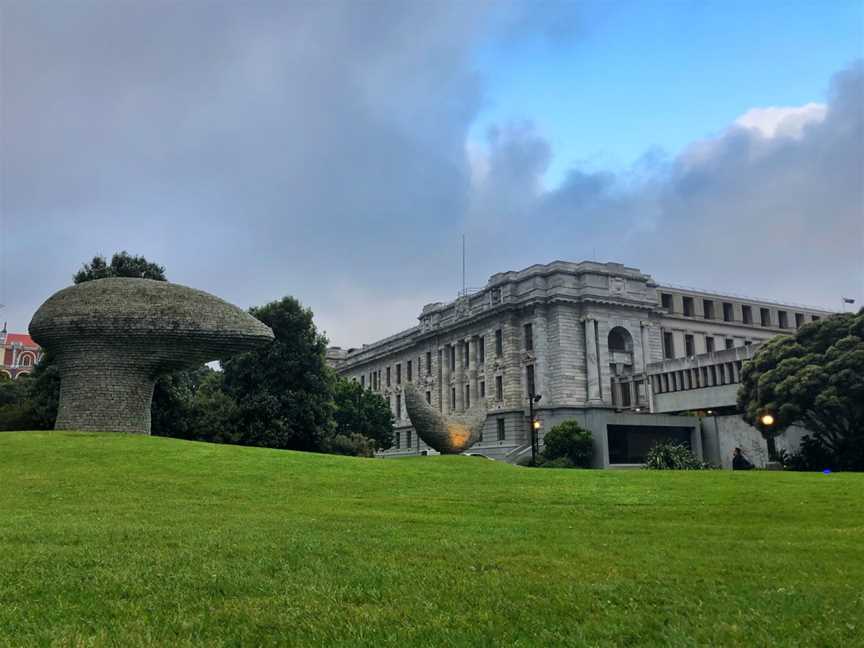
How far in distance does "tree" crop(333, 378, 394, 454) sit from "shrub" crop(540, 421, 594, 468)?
14.9 meters

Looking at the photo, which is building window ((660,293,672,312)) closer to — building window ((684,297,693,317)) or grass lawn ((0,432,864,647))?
building window ((684,297,693,317))

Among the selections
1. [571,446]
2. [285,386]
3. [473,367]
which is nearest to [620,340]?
[473,367]

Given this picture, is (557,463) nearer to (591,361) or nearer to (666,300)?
(591,361)

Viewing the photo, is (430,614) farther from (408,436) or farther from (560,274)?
(408,436)

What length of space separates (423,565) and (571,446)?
44945 mm

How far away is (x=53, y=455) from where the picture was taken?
20188 mm

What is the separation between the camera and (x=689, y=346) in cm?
7038

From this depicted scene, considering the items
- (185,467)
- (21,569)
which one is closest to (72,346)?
(185,467)

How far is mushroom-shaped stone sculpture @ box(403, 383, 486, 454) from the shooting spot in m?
31.5

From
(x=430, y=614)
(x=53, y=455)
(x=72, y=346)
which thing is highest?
(x=72, y=346)

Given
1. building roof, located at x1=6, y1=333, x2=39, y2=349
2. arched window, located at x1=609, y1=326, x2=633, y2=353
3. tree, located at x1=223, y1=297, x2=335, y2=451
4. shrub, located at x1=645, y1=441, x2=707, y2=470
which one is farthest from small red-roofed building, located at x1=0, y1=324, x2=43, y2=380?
shrub, located at x1=645, y1=441, x2=707, y2=470

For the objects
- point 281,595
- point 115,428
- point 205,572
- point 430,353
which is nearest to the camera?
point 281,595

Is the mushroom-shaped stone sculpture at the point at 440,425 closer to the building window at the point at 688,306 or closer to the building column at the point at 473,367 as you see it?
the building column at the point at 473,367

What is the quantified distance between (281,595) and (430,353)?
72930 mm
